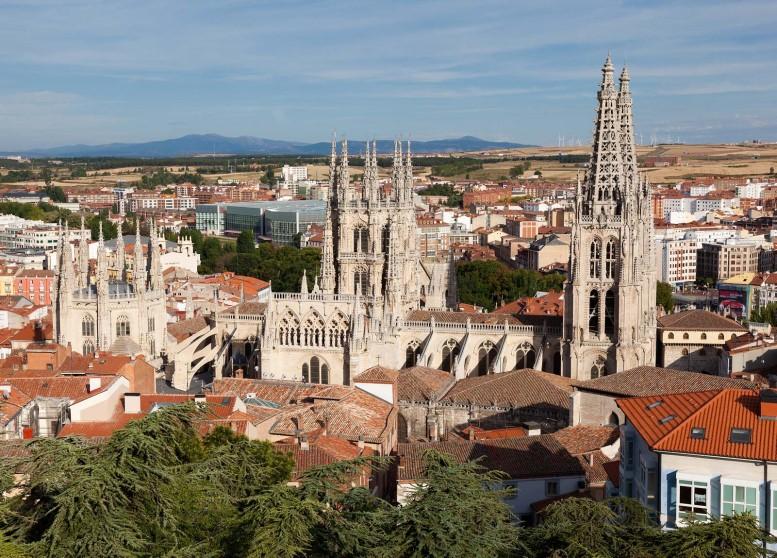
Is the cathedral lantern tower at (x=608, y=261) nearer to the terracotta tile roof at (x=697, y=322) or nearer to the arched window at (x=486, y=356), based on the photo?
the arched window at (x=486, y=356)

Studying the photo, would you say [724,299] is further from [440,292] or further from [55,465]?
[55,465]

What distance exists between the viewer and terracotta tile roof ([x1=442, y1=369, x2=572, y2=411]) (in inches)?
2019

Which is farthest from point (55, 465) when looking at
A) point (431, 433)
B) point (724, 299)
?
point (724, 299)

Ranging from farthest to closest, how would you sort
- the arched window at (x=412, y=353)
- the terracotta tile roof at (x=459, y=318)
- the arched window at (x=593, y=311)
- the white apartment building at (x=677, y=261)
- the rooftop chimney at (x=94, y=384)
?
the white apartment building at (x=677, y=261)
the arched window at (x=412, y=353)
the terracotta tile roof at (x=459, y=318)
the arched window at (x=593, y=311)
the rooftop chimney at (x=94, y=384)

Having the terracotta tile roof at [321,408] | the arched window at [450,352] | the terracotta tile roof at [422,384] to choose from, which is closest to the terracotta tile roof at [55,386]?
the terracotta tile roof at [321,408]

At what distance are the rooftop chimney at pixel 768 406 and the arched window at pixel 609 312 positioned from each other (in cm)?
3242

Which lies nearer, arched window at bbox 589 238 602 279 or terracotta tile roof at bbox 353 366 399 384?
terracotta tile roof at bbox 353 366 399 384

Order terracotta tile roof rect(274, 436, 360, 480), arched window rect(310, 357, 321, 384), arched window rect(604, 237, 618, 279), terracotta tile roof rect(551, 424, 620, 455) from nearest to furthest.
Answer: terracotta tile roof rect(274, 436, 360, 480)
terracotta tile roof rect(551, 424, 620, 455)
arched window rect(604, 237, 618, 279)
arched window rect(310, 357, 321, 384)

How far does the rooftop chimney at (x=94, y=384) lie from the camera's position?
147 feet

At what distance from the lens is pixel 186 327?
249 feet

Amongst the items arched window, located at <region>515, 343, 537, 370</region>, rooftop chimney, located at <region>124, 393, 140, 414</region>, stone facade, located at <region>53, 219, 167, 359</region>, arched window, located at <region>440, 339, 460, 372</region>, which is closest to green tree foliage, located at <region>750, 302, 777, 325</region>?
arched window, located at <region>515, 343, 537, 370</region>

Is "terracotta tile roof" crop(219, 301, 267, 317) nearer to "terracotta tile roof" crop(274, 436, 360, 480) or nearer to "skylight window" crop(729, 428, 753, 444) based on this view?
"terracotta tile roof" crop(274, 436, 360, 480)

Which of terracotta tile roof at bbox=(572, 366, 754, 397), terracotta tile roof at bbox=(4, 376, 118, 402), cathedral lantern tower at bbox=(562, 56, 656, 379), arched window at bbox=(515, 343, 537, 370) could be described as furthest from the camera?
arched window at bbox=(515, 343, 537, 370)

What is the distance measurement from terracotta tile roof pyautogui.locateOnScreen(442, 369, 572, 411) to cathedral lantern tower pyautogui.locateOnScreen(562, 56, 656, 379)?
599cm
